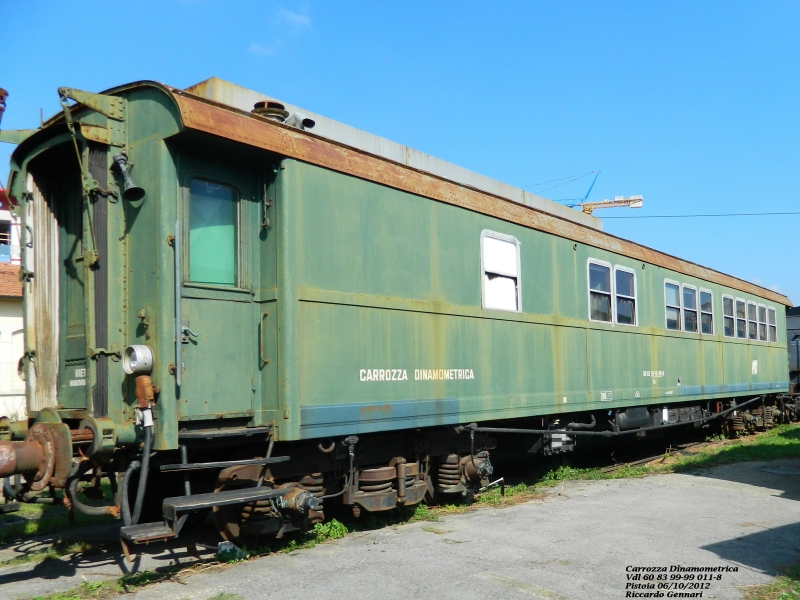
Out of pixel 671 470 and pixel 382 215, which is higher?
pixel 382 215

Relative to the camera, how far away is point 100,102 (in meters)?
5.90

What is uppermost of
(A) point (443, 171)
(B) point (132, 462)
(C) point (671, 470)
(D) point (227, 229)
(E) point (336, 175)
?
(A) point (443, 171)

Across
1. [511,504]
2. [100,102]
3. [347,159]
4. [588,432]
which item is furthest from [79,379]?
[588,432]

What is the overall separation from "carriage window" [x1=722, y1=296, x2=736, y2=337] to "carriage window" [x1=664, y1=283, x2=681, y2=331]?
2.68 m

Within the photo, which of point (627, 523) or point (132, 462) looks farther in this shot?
point (627, 523)

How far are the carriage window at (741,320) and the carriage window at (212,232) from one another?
13278mm

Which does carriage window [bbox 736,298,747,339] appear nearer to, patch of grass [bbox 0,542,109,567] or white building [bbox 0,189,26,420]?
patch of grass [bbox 0,542,109,567]

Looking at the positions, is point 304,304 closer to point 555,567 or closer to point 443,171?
point 555,567

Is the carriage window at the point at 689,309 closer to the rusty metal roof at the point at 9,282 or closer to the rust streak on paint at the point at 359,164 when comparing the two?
the rust streak on paint at the point at 359,164

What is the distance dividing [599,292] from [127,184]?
285 inches

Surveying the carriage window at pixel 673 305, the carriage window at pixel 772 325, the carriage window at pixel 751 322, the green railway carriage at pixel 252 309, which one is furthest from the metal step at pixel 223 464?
the carriage window at pixel 772 325

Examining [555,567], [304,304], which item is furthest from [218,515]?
[555,567]

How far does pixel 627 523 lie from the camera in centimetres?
759

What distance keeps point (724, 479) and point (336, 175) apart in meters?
7.26
